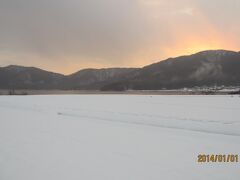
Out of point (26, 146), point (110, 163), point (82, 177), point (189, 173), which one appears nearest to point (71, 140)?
point (26, 146)

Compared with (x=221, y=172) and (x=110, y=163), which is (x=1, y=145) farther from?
(x=221, y=172)

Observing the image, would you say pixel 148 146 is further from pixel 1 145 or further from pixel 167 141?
pixel 1 145

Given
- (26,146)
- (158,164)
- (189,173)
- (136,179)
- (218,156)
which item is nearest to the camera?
(136,179)

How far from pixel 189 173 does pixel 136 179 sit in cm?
158

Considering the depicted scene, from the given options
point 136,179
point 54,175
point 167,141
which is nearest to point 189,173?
point 136,179

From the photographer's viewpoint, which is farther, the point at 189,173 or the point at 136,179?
the point at 189,173

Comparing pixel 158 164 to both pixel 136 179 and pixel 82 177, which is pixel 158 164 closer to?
pixel 136 179

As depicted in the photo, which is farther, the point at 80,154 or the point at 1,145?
the point at 1,145

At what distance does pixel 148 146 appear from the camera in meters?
11.1

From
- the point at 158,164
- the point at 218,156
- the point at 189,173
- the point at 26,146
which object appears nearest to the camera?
the point at 189,173

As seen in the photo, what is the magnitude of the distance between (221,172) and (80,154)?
4.62 metres

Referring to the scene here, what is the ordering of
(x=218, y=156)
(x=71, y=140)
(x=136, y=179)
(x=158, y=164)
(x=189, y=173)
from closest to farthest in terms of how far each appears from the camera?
(x=136, y=179), (x=189, y=173), (x=158, y=164), (x=218, y=156), (x=71, y=140)

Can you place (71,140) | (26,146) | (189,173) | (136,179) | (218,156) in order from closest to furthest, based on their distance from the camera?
(136,179)
(189,173)
(218,156)
(26,146)
(71,140)

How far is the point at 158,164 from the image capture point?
8500 millimetres
